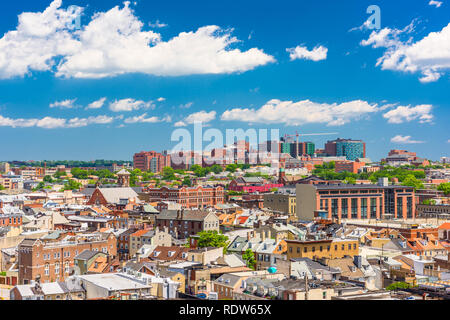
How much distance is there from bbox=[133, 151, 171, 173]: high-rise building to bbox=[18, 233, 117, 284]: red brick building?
149734 millimetres

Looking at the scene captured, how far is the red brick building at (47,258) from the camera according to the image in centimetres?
2988

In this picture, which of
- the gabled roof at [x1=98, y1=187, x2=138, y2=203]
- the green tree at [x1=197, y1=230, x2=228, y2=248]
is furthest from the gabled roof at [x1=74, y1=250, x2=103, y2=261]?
the gabled roof at [x1=98, y1=187, x2=138, y2=203]

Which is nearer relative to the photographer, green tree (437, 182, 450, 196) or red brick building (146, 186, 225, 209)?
red brick building (146, 186, 225, 209)

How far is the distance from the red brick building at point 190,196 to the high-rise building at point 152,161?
341ft

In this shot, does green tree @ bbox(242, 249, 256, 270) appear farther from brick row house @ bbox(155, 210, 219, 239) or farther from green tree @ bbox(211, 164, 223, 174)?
green tree @ bbox(211, 164, 223, 174)

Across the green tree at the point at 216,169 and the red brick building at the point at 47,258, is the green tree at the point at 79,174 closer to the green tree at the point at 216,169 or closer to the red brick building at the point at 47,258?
the green tree at the point at 216,169

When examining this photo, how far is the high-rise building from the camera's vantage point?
183m

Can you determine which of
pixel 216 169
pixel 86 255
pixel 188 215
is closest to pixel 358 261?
pixel 86 255

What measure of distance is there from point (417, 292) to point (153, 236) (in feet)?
61.0

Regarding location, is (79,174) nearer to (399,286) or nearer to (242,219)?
(242,219)
